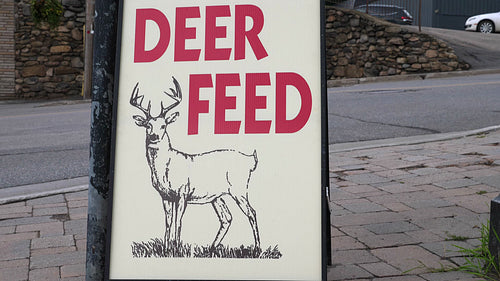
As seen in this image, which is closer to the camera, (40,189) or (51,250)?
(51,250)

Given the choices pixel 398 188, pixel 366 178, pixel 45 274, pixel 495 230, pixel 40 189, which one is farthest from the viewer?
pixel 40 189

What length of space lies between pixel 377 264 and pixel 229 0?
154 centimetres

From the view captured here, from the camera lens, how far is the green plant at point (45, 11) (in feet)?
57.2

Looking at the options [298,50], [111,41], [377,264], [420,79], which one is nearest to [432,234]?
[377,264]

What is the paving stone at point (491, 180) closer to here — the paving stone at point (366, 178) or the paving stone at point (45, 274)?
the paving stone at point (366, 178)

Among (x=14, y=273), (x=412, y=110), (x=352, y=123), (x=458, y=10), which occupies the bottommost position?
(x=14, y=273)

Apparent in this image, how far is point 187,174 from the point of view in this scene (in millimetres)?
2363

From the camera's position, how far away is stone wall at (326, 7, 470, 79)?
1586 centimetres

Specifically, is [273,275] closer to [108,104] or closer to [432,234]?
[108,104]

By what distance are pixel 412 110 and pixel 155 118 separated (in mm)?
7420

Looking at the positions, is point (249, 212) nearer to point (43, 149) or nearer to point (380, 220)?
point (380, 220)

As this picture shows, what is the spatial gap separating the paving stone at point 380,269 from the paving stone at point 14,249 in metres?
1.88

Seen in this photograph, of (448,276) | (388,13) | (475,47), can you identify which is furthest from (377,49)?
(448,276)

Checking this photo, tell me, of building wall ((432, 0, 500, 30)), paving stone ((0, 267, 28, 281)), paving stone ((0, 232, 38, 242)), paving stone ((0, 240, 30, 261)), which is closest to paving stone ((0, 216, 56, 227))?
paving stone ((0, 232, 38, 242))
